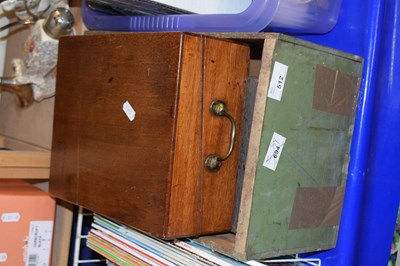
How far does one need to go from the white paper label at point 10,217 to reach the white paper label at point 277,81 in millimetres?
797

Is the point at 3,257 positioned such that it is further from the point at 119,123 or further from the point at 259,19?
the point at 259,19

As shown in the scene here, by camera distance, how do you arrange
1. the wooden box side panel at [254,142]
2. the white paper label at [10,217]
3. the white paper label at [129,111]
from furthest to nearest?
1. the white paper label at [10,217]
2. the white paper label at [129,111]
3. the wooden box side panel at [254,142]

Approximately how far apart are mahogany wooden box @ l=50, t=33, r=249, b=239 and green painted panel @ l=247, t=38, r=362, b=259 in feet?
0.32

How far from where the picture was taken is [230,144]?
888 mm

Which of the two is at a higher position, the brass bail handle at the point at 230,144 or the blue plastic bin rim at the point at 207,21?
the blue plastic bin rim at the point at 207,21

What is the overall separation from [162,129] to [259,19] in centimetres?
24

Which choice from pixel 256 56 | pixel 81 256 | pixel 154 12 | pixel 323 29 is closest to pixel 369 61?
pixel 323 29

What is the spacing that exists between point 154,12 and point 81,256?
0.81 metres

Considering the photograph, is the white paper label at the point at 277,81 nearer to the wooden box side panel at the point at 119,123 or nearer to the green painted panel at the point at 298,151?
the green painted panel at the point at 298,151

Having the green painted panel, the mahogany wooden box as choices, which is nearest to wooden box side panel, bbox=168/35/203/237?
the mahogany wooden box

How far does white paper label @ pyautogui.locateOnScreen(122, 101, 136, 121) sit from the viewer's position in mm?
944

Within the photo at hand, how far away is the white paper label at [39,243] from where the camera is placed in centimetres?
135

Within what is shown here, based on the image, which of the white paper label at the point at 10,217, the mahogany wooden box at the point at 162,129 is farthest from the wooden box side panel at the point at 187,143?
the white paper label at the point at 10,217

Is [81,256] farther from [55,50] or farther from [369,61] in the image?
[369,61]
